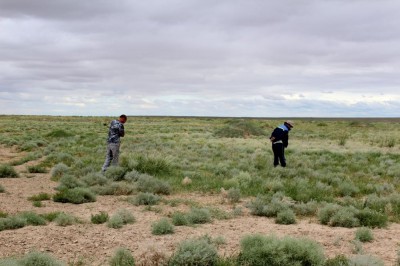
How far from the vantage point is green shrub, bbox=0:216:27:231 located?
8469 millimetres

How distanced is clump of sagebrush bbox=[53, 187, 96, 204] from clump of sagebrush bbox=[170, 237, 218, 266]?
19.1ft

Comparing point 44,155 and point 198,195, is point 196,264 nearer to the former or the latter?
point 198,195

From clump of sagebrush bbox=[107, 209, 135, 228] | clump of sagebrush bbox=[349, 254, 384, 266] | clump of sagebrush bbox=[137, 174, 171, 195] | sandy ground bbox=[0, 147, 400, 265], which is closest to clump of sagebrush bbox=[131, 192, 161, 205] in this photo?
sandy ground bbox=[0, 147, 400, 265]

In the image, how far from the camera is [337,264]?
21.0 ft

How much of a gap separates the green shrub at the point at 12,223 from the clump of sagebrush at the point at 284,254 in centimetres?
477

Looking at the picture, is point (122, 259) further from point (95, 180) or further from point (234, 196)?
point (95, 180)

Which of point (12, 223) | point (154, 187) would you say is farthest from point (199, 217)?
point (12, 223)

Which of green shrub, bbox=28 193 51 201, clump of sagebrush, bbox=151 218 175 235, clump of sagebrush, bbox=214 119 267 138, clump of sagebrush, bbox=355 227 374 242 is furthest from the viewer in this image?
clump of sagebrush, bbox=214 119 267 138

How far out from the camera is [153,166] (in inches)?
653

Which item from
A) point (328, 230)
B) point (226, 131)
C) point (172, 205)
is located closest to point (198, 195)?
point (172, 205)

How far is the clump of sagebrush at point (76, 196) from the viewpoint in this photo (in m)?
11.5

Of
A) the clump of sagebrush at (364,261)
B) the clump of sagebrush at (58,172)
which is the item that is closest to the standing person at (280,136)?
the clump of sagebrush at (58,172)

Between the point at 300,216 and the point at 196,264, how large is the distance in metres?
4.99

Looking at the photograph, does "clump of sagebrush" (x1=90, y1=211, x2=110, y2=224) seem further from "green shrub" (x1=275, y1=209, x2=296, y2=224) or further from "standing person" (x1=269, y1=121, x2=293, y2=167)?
"standing person" (x1=269, y1=121, x2=293, y2=167)
